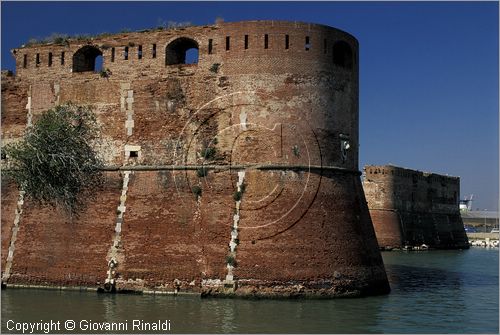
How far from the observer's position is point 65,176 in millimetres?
22688

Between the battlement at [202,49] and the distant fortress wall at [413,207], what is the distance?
31377 millimetres

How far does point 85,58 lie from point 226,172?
280 inches

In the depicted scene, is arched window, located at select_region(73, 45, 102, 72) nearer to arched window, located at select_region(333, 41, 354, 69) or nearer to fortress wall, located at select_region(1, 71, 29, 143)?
fortress wall, located at select_region(1, 71, 29, 143)

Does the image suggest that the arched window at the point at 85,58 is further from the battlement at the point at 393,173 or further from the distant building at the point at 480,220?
the distant building at the point at 480,220

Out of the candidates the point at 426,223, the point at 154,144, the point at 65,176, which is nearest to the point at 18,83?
the point at 65,176

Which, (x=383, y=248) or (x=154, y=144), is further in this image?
(x=383, y=248)

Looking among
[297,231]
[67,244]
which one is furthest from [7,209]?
[297,231]

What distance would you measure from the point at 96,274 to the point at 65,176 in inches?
137

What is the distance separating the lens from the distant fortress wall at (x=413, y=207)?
5328 cm

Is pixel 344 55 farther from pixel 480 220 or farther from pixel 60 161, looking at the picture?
pixel 480 220

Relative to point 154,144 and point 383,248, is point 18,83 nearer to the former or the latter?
point 154,144

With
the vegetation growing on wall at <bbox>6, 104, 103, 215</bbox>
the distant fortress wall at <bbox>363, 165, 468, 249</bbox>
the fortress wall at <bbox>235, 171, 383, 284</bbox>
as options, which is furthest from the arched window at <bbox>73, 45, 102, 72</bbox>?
the distant fortress wall at <bbox>363, 165, 468, 249</bbox>

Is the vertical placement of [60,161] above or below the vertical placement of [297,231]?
above

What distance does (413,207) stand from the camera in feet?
187
